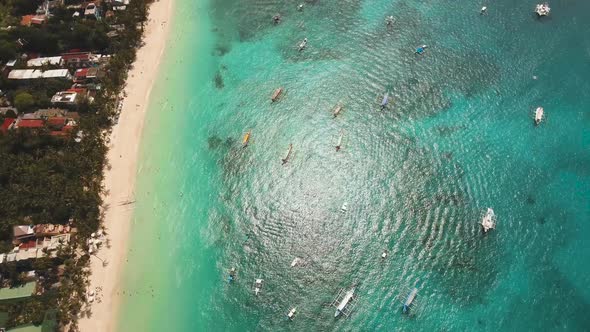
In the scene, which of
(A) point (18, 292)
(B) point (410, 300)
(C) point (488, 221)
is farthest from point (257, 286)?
(C) point (488, 221)

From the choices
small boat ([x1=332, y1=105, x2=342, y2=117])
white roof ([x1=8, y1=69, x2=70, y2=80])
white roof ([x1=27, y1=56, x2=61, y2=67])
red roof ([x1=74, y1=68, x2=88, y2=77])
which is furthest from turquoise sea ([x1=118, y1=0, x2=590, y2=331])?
white roof ([x1=27, y1=56, x2=61, y2=67])

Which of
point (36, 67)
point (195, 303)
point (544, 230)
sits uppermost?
point (36, 67)

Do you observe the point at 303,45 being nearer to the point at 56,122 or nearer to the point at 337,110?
the point at 337,110

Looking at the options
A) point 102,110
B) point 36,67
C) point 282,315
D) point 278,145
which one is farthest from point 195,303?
point 36,67

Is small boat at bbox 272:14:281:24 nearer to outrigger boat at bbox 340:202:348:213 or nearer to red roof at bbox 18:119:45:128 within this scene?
outrigger boat at bbox 340:202:348:213

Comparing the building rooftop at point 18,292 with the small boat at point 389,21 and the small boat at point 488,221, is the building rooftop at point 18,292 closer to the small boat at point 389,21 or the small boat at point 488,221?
the small boat at point 488,221

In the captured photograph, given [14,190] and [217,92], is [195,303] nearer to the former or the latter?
[14,190]
